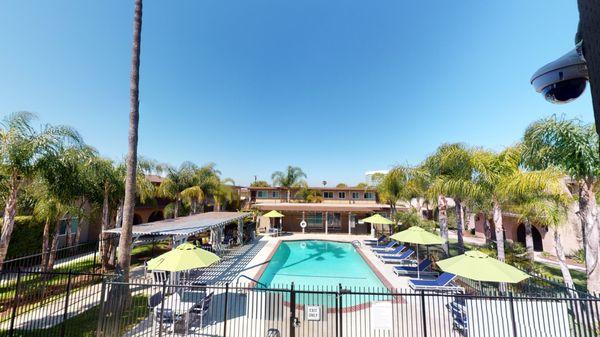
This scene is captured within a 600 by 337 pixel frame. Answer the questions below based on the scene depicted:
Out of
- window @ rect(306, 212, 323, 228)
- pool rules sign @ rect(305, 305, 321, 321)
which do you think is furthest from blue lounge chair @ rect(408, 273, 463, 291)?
window @ rect(306, 212, 323, 228)

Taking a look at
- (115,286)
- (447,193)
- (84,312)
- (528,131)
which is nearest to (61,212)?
(84,312)

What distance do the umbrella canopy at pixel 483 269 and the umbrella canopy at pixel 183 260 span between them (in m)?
8.63

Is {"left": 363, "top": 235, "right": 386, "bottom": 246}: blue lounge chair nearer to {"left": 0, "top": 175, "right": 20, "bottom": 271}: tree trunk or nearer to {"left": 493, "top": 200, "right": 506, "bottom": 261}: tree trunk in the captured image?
{"left": 493, "top": 200, "right": 506, "bottom": 261}: tree trunk

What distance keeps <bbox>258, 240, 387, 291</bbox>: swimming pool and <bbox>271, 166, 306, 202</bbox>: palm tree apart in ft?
38.6

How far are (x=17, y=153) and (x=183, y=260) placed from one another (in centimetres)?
703

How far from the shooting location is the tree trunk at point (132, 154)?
942 centimetres

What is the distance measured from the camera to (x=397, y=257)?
16688 millimetres

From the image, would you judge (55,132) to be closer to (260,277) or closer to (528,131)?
(260,277)

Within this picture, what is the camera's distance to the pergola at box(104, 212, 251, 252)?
12.0 m

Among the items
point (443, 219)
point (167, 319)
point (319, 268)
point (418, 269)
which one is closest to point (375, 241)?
point (443, 219)

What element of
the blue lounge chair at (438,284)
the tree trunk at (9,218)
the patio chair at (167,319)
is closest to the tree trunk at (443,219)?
the blue lounge chair at (438,284)

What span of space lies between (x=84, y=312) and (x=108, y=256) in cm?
625

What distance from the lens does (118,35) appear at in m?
14.4

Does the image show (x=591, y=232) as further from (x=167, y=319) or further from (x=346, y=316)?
(x=167, y=319)
